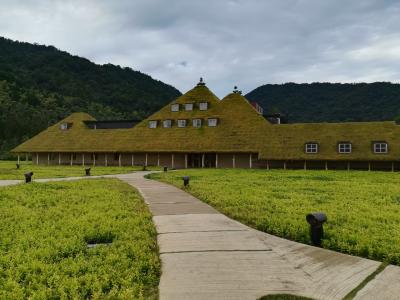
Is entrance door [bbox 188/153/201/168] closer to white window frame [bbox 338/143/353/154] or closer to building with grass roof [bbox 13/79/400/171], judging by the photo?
building with grass roof [bbox 13/79/400/171]

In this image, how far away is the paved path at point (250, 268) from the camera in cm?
524

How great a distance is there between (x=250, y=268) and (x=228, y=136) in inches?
1386

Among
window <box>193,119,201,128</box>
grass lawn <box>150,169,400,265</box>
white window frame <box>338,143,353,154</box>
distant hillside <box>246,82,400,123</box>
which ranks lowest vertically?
grass lawn <box>150,169,400,265</box>

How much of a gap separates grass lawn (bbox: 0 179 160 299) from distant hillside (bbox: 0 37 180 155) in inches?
2557

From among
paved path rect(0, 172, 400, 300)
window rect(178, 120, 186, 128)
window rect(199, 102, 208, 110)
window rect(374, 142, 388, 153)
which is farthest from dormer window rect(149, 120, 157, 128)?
paved path rect(0, 172, 400, 300)

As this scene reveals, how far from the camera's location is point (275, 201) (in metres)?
13.3

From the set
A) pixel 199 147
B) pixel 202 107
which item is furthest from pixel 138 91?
pixel 199 147

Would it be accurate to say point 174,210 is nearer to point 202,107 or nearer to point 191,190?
point 191,190

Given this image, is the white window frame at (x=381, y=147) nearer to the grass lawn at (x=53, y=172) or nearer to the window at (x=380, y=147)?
the window at (x=380, y=147)

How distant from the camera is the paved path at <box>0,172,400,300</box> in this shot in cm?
524

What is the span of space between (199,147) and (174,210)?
29.1 meters

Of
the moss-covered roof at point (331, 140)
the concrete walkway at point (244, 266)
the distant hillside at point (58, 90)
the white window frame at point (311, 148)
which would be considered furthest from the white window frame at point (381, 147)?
the distant hillside at point (58, 90)

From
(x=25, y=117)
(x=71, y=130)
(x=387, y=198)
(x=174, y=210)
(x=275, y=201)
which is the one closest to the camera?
(x=174, y=210)

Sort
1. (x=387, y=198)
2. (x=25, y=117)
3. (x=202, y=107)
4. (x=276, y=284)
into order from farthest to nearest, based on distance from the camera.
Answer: (x=25, y=117) → (x=202, y=107) → (x=387, y=198) → (x=276, y=284)
